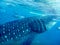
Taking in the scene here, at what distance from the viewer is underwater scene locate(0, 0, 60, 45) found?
2.85m

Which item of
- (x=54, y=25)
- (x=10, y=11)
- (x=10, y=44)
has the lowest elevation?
(x=10, y=44)

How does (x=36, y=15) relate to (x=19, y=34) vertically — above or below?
above

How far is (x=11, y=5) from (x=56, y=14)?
59 cm

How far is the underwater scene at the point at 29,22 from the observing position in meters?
2.85

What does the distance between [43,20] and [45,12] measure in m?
0.11

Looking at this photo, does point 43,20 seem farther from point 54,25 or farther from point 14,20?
point 14,20

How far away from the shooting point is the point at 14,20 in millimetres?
2904

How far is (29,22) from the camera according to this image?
2891 mm

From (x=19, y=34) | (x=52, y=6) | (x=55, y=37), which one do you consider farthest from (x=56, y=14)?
(x=19, y=34)

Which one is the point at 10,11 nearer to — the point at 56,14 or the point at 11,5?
the point at 11,5

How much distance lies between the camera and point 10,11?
9.59ft

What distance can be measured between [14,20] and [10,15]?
0.09 m

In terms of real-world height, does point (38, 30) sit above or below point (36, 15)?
below

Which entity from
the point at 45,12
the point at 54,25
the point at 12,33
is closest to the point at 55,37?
the point at 54,25
